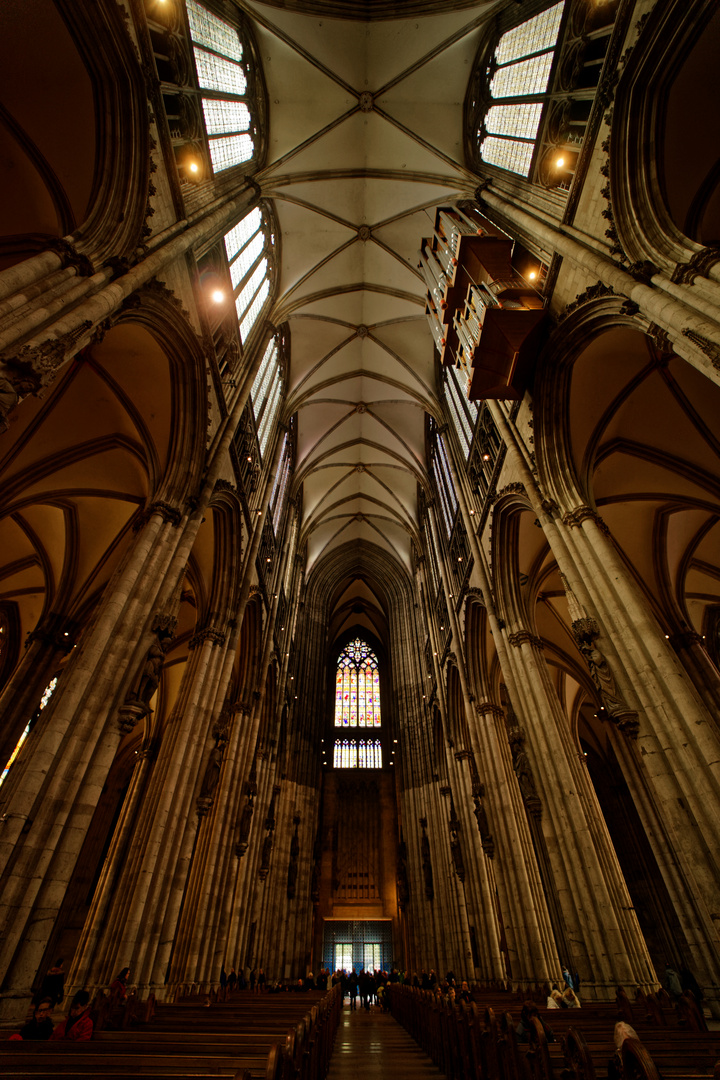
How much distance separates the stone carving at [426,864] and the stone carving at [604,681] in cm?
1565

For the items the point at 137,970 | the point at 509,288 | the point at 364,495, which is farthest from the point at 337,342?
the point at 137,970

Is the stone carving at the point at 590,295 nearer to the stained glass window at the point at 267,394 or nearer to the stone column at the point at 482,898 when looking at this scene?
the stained glass window at the point at 267,394

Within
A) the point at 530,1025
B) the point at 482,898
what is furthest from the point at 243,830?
the point at 530,1025

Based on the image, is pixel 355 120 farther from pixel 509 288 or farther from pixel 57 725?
pixel 57 725

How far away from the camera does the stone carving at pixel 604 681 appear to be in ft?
21.0

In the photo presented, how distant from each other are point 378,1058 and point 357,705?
2297 centimetres

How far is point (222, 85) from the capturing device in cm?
1152

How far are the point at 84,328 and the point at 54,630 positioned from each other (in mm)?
9385

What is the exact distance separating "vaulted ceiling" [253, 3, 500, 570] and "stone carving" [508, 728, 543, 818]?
12834 millimetres

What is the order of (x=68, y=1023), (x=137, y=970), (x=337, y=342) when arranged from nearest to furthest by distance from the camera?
1. (x=68, y=1023)
2. (x=137, y=970)
3. (x=337, y=342)

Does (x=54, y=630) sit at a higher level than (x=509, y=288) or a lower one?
Answer: lower

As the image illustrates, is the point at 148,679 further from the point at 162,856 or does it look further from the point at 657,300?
the point at 657,300

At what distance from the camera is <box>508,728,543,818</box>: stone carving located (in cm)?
950

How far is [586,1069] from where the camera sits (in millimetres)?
2213
